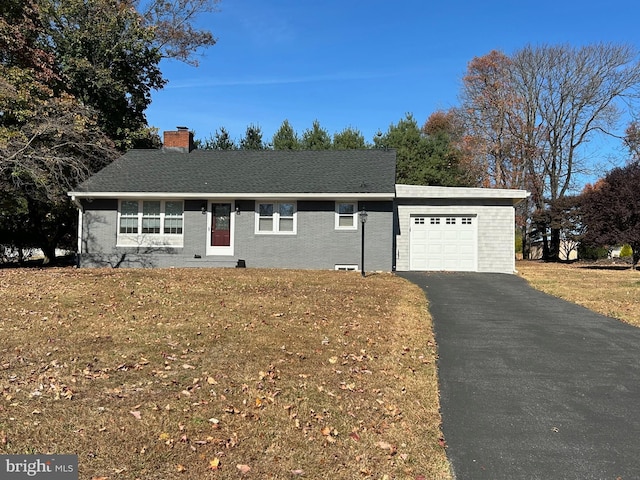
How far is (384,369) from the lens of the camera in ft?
18.7

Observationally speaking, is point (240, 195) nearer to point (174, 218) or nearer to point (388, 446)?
point (174, 218)

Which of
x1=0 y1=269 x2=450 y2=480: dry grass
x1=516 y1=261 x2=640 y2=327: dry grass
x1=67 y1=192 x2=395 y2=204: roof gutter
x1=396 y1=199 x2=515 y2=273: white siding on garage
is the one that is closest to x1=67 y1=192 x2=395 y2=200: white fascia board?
x1=67 y1=192 x2=395 y2=204: roof gutter

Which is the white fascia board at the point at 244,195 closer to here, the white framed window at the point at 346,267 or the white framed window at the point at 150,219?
the white framed window at the point at 150,219

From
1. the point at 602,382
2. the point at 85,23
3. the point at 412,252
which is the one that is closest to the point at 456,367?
the point at 602,382

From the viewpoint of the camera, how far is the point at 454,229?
1739cm

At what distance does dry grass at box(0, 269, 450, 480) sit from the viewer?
3590mm

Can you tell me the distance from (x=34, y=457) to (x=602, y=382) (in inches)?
222

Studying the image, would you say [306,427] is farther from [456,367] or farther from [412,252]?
[412,252]

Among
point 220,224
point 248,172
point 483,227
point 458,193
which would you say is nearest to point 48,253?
point 220,224

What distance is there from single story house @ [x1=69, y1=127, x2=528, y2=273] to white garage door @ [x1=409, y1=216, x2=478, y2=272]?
0.04m

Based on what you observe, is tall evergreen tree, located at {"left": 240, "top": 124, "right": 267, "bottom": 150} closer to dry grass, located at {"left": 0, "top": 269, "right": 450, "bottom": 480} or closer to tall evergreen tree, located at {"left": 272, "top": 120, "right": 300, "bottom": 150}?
tall evergreen tree, located at {"left": 272, "top": 120, "right": 300, "bottom": 150}

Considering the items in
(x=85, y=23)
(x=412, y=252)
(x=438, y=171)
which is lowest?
(x=412, y=252)

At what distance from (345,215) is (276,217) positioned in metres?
2.42

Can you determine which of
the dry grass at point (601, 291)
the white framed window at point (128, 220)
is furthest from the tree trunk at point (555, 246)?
the white framed window at point (128, 220)
